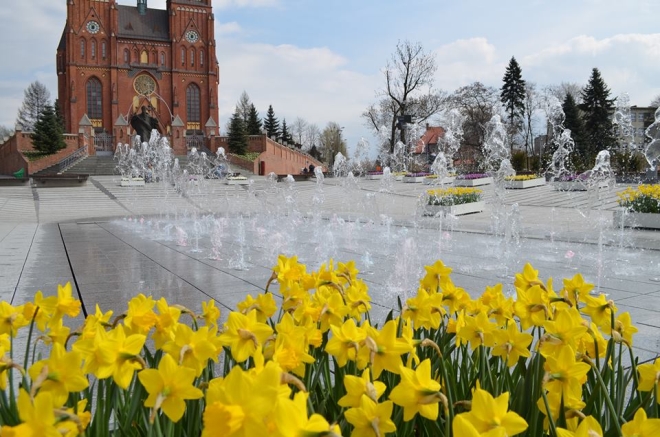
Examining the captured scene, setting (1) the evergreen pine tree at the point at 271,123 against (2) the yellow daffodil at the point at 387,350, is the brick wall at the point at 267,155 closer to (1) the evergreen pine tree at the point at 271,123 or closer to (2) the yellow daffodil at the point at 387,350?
(1) the evergreen pine tree at the point at 271,123

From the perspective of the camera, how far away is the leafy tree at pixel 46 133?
44562mm

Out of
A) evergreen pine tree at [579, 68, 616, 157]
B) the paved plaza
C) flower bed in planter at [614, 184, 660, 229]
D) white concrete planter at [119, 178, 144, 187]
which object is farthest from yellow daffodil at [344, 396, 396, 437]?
evergreen pine tree at [579, 68, 616, 157]

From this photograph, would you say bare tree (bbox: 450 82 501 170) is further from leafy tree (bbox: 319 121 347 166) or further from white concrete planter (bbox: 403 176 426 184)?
leafy tree (bbox: 319 121 347 166)

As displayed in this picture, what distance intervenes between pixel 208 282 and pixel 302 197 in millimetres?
23082

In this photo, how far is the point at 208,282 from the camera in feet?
22.5

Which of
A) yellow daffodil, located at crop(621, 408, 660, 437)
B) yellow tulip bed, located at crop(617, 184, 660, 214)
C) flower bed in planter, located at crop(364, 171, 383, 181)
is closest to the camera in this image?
yellow daffodil, located at crop(621, 408, 660, 437)

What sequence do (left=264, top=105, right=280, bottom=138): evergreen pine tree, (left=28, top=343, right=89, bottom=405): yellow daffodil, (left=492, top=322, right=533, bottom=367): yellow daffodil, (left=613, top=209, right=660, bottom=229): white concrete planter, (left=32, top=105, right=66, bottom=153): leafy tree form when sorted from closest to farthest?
1. (left=28, top=343, right=89, bottom=405): yellow daffodil
2. (left=492, top=322, right=533, bottom=367): yellow daffodil
3. (left=613, top=209, right=660, bottom=229): white concrete planter
4. (left=32, top=105, right=66, bottom=153): leafy tree
5. (left=264, top=105, right=280, bottom=138): evergreen pine tree

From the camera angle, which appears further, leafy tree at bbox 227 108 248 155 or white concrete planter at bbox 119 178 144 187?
leafy tree at bbox 227 108 248 155

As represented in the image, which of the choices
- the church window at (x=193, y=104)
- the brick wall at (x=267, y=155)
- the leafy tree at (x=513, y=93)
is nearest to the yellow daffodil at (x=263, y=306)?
the brick wall at (x=267, y=155)

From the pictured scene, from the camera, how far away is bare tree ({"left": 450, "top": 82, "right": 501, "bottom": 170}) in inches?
2103

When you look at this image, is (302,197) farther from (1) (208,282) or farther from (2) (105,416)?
(2) (105,416)

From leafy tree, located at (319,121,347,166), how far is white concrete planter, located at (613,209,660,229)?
7014 centimetres

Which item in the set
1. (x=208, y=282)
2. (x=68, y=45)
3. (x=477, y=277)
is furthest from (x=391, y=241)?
Answer: (x=68, y=45)

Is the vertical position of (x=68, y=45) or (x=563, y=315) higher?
(x=68, y=45)
